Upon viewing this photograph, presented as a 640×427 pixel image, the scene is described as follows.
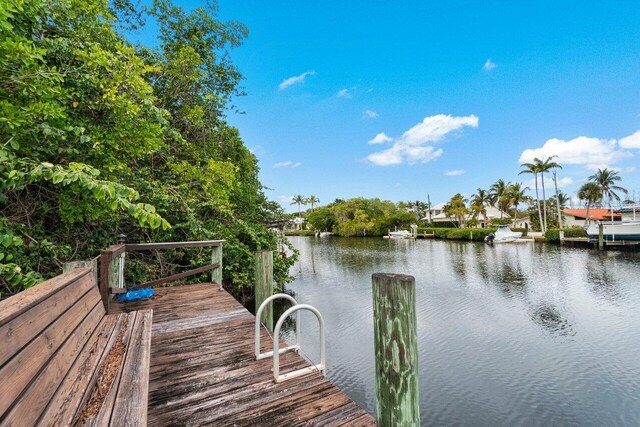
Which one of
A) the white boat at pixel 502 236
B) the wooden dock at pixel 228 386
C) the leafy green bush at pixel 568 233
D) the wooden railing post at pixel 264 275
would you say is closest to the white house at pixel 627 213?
the leafy green bush at pixel 568 233

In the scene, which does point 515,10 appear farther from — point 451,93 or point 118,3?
point 118,3

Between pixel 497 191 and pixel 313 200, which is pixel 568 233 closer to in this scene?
pixel 497 191

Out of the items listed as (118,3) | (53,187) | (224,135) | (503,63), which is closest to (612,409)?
(53,187)

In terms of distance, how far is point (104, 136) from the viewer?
440cm

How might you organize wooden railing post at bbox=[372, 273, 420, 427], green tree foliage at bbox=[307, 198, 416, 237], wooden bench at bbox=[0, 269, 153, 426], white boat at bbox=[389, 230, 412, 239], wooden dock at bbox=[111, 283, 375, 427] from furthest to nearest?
green tree foliage at bbox=[307, 198, 416, 237] → white boat at bbox=[389, 230, 412, 239] → wooden dock at bbox=[111, 283, 375, 427] → wooden railing post at bbox=[372, 273, 420, 427] → wooden bench at bbox=[0, 269, 153, 426]

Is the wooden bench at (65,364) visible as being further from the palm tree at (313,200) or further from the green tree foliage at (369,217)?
the palm tree at (313,200)

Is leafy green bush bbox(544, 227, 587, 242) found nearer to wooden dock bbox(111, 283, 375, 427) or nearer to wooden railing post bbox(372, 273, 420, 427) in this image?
wooden dock bbox(111, 283, 375, 427)

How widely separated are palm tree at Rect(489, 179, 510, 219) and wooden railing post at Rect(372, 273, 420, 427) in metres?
59.1

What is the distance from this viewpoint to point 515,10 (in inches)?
957

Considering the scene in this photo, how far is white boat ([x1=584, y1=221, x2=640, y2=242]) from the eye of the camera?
2520 cm

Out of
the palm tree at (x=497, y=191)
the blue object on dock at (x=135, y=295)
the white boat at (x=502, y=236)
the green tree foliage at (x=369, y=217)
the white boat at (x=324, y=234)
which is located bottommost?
the white boat at (x=502, y=236)

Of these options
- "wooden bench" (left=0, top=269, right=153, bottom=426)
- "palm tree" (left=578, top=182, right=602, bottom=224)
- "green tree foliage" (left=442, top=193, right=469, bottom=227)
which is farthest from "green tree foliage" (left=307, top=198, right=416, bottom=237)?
"wooden bench" (left=0, top=269, right=153, bottom=426)

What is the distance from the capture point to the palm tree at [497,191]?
171 feet

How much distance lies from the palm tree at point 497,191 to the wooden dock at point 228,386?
58.9 meters
